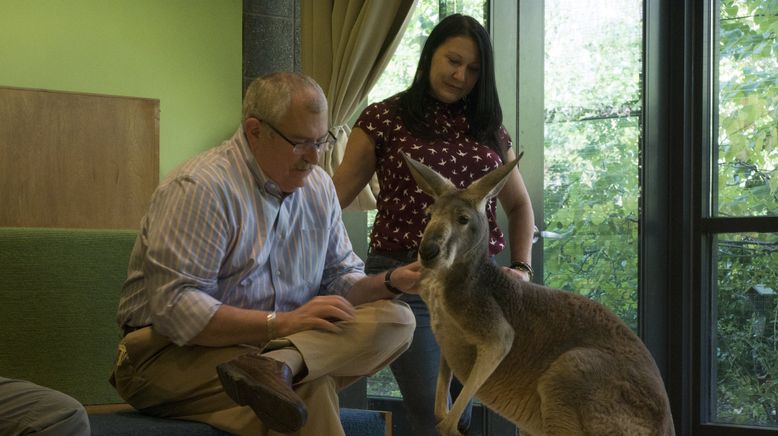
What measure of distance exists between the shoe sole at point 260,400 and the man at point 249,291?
0.32ft

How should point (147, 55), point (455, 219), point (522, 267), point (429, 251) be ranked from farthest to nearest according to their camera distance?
point (147, 55), point (522, 267), point (455, 219), point (429, 251)

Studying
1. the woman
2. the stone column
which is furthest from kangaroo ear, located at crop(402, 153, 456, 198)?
the stone column

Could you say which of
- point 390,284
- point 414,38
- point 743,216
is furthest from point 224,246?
point 743,216

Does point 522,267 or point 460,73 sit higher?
point 460,73

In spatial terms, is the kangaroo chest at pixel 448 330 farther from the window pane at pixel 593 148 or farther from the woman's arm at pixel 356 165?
the window pane at pixel 593 148

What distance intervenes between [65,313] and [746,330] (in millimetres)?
3439

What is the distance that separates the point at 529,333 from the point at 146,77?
3534 mm

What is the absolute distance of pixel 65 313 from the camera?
2910 millimetres

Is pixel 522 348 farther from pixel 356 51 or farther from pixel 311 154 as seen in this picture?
pixel 356 51

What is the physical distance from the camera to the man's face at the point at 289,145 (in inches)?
94.3

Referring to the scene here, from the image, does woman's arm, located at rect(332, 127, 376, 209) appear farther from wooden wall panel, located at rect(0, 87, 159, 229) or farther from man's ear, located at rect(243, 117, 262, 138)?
wooden wall panel, located at rect(0, 87, 159, 229)

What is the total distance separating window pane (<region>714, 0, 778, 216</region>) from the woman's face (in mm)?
2481

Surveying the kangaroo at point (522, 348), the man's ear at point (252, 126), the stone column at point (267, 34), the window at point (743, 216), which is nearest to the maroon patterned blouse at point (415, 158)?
the man's ear at point (252, 126)

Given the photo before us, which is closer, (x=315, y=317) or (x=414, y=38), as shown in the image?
(x=315, y=317)
